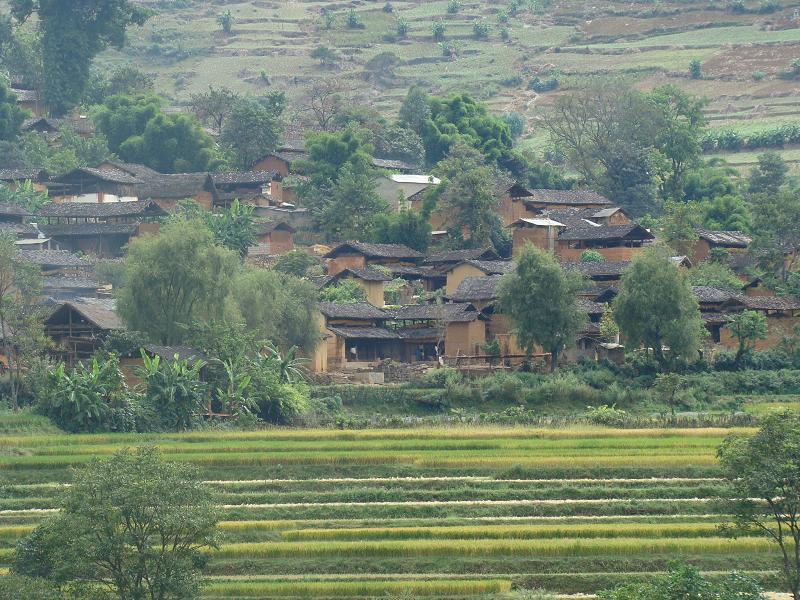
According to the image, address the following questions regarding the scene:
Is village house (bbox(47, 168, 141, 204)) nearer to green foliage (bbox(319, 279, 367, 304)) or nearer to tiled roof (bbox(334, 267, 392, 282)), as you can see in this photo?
tiled roof (bbox(334, 267, 392, 282))

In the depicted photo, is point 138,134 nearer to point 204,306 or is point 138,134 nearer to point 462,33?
point 204,306

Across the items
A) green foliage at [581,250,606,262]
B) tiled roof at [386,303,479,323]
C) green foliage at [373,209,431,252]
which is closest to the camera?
tiled roof at [386,303,479,323]

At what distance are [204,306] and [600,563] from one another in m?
26.5

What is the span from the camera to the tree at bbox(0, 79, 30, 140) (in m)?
91.6

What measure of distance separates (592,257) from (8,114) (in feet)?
114

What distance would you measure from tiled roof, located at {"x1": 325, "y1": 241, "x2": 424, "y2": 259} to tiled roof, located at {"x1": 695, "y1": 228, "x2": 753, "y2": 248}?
1253cm

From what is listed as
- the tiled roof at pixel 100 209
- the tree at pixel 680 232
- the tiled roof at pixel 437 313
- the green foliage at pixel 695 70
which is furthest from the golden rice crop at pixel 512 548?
the green foliage at pixel 695 70

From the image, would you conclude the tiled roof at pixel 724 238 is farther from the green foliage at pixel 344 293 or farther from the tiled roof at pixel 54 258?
the tiled roof at pixel 54 258

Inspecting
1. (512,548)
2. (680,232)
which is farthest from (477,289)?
(512,548)

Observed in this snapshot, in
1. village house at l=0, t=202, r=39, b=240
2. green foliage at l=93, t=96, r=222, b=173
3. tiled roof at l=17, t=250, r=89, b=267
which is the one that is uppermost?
green foliage at l=93, t=96, r=222, b=173

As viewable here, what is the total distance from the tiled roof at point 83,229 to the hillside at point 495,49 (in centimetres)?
4435

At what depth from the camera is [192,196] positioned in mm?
84000

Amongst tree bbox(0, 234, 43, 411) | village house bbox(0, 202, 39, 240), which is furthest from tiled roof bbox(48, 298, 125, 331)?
village house bbox(0, 202, 39, 240)

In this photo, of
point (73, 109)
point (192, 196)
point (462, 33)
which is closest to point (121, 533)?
point (192, 196)
